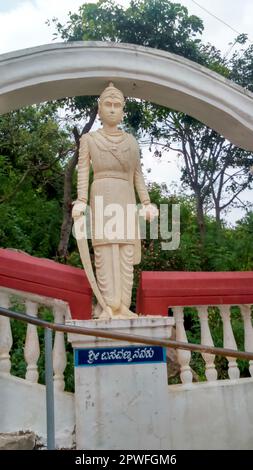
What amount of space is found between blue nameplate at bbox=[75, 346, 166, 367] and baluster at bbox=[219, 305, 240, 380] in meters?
0.65

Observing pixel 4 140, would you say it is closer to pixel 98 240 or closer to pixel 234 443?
pixel 98 240

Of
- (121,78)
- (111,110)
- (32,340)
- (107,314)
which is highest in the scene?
(121,78)

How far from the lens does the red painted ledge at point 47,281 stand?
138 inches

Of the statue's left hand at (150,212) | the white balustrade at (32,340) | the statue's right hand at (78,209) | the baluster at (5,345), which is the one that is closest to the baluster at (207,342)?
the statue's left hand at (150,212)

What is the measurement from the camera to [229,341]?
3770mm

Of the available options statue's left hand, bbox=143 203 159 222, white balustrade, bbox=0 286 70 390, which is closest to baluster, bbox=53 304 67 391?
white balustrade, bbox=0 286 70 390

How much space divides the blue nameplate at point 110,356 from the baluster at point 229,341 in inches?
25.4

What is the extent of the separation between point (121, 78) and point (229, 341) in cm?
212

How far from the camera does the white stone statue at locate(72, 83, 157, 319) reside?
3.68 m

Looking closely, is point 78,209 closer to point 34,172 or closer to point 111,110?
point 111,110

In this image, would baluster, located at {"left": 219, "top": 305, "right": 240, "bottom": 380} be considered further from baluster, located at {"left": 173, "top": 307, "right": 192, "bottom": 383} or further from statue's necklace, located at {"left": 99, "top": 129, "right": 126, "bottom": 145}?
statue's necklace, located at {"left": 99, "top": 129, "right": 126, "bottom": 145}

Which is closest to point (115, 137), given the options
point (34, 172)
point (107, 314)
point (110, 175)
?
point (110, 175)

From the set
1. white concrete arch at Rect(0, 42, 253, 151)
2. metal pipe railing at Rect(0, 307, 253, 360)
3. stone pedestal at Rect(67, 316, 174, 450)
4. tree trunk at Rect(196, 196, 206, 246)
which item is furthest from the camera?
tree trunk at Rect(196, 196, 206, 246)
